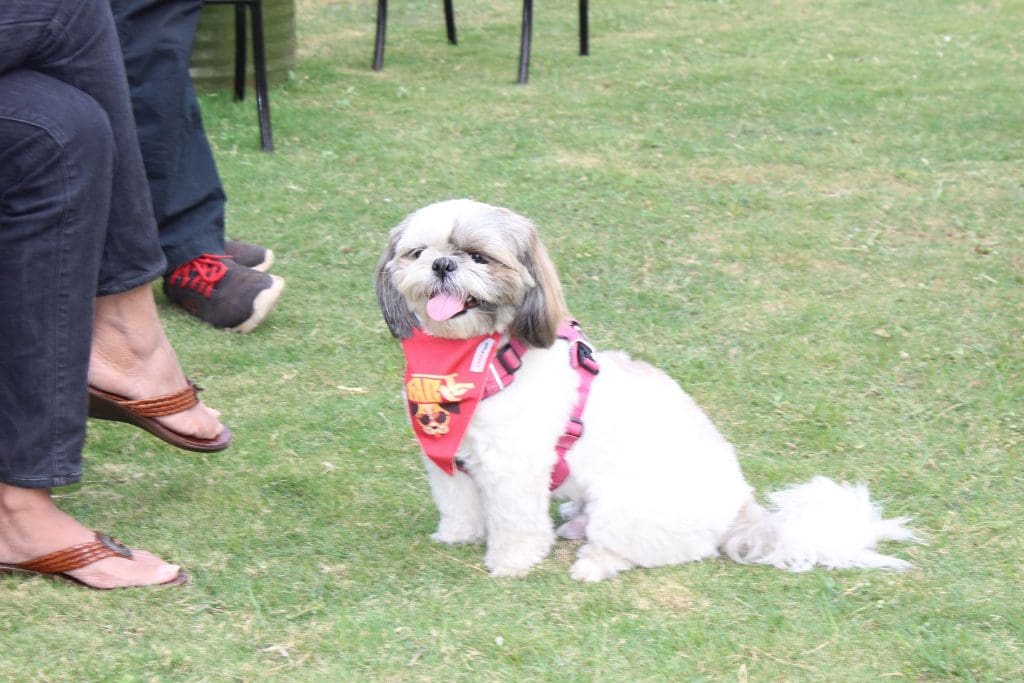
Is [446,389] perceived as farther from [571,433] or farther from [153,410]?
[153,410]

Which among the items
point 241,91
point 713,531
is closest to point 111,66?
point 713,531

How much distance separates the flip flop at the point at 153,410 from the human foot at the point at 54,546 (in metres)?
0.33

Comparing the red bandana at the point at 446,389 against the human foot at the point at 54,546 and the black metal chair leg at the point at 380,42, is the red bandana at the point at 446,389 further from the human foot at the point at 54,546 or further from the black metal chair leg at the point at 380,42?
the black metal chair leg at the point at 380,42

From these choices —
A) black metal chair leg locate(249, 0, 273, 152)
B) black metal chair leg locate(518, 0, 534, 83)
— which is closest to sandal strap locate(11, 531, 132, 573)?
black metal chair leg locate(249, 0, 273, 152)

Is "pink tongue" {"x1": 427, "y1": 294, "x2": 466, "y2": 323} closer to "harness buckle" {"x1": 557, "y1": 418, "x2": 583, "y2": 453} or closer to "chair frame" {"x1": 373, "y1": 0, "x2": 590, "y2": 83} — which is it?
"harness buckle" {"x1": 557, "y1": 418, "x2": 583, "y2": 453}

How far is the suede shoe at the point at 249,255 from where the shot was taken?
4.82 m

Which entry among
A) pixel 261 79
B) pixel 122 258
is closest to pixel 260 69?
pixel 261 79

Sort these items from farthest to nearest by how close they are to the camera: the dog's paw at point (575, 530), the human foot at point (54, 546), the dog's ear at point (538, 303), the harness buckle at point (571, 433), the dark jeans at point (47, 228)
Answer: the dog's paw at point (575, 530) < the harness buckle at point (571, 433) < the dog's ear at point (538, 303) < the human foot at point (54, 546) < the dark jeans at point (47, 228)

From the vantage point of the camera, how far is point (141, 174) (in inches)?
120

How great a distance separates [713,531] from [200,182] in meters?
2.45

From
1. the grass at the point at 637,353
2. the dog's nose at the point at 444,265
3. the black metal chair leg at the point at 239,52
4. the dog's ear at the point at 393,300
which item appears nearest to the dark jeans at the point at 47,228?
the grass at the point at 637,353

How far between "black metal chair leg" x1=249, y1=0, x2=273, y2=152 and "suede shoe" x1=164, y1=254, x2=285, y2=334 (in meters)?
1.94

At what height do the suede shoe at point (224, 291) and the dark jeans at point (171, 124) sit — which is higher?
the dark jeans at point (171, 124)

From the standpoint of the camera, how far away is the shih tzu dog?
9.41 ft
